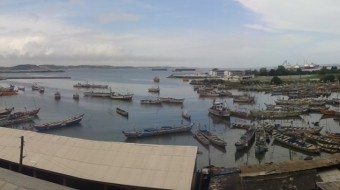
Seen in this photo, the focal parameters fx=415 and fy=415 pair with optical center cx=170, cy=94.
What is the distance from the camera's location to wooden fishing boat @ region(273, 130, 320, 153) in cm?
2184

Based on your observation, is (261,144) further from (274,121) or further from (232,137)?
(274,121)

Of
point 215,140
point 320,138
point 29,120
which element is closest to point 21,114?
point 29,120

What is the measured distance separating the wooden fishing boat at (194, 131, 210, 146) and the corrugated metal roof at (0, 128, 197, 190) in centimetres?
952

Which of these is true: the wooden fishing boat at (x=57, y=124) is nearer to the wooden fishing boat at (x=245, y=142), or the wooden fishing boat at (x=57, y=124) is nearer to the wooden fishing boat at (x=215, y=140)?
the wooden fishing boat at (x=215, y=140)

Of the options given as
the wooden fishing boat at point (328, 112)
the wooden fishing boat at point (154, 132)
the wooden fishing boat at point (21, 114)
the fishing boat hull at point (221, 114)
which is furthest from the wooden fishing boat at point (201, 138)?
the wooden fishing boat at point (21, 114)

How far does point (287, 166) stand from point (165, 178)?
524cm

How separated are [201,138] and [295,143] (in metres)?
5.37

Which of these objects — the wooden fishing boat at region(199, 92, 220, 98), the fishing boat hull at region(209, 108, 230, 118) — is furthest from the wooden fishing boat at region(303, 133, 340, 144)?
the wooden fishing boat at region(199, 92, 220, 98)

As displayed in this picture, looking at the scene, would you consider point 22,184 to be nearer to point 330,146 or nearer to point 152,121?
point 330,146

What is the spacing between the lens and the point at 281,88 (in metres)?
55.5

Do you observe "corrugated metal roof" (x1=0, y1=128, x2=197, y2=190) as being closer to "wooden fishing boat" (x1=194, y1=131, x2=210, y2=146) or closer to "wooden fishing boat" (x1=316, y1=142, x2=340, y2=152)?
"wooden fishing boat" (x1=194, y1=131, x2=210, y2=146)

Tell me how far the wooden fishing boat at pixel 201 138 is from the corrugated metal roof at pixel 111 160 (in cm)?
952

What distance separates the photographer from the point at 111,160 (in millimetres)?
13867

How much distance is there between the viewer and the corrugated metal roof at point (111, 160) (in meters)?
12.6
